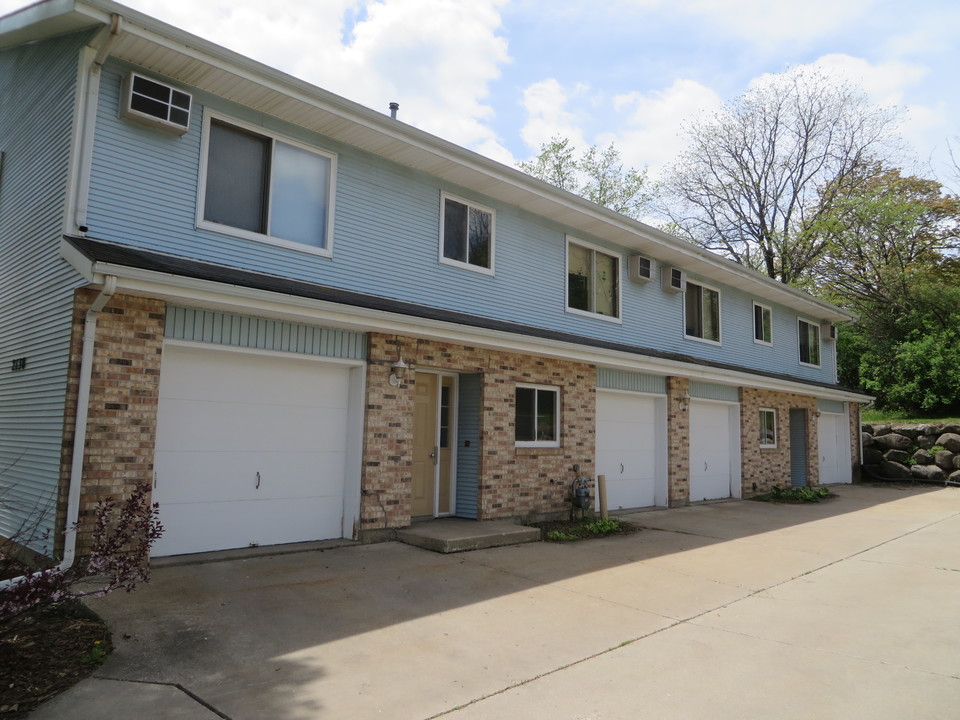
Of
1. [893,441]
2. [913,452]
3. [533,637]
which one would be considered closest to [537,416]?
[533,637]

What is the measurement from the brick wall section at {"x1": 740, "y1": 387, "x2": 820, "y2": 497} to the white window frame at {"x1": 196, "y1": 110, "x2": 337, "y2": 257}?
35.6 feet

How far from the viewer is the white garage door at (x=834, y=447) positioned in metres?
19.0

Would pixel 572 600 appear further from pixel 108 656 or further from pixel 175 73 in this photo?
pixel 175 73

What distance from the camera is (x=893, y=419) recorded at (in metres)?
23.5

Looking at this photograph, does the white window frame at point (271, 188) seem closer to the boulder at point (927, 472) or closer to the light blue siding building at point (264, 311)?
the light blue siding building at point (264, 311)

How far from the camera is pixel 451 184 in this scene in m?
10.2

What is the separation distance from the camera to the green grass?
21.1 metres

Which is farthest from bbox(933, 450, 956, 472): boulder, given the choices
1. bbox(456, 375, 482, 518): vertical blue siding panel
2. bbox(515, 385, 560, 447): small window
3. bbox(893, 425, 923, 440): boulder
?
bbox(456, 375, 482, 518): vertical blue siding panel

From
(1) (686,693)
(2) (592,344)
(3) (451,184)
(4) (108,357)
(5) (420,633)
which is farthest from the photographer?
(2) (592,344)

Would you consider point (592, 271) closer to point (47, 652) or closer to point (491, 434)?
point (491, 434)

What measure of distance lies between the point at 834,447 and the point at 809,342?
3224 mm

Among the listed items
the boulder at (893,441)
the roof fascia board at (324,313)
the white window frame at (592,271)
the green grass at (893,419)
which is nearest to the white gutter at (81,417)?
the roof fascia board at (324,313)

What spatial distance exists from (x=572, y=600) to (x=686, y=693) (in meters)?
2.17

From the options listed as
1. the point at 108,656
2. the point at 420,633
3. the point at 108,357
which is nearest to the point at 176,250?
the point at 108,357
